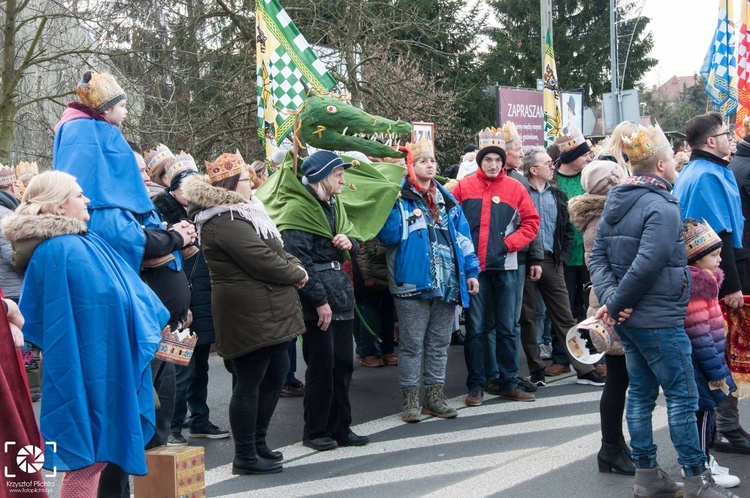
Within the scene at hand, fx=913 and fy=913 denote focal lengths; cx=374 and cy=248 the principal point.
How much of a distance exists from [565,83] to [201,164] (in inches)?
736

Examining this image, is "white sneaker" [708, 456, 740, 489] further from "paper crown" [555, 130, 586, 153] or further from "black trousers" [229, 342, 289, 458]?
"paper crown" [555, 130, 586, 153]

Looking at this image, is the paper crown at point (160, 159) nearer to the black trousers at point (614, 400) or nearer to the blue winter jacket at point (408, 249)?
the blue winter jacket at point (408, 249)

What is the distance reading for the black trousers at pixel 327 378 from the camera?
613cm

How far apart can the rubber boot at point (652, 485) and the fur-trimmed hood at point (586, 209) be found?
1582 millimetres

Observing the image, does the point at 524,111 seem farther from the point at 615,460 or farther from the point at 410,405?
the point at 615,460

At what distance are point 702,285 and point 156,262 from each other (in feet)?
9.85

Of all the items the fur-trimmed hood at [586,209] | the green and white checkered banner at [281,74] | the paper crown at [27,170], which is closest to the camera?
the fur-trimmed hood at [586,209]

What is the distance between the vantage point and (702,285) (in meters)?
4.89

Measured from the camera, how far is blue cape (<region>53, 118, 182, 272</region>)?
4781 mm

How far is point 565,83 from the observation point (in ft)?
103

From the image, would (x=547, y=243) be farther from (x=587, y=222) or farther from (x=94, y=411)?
(x=94, y=411)

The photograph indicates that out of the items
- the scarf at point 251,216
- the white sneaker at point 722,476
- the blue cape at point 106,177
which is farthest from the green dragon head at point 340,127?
the white sneaker at point 722,476

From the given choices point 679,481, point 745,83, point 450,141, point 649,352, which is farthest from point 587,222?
point 450,141

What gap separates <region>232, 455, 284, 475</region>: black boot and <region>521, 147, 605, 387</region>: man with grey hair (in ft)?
10.1
